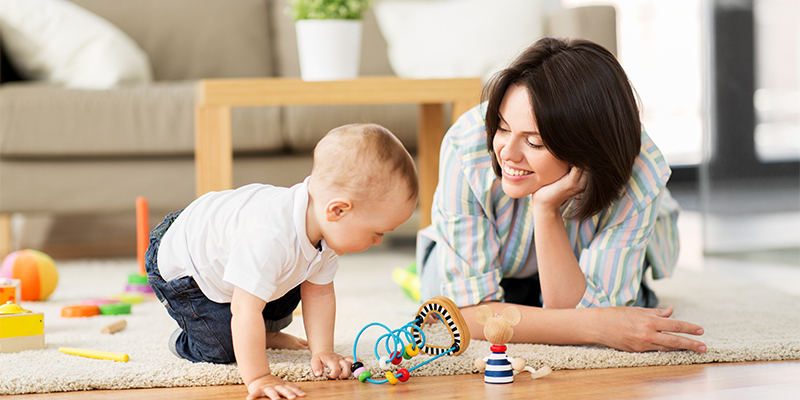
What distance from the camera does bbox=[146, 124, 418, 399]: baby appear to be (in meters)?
0.83

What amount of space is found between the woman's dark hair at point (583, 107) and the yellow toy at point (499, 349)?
229mm

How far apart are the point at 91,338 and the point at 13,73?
139 centimetres

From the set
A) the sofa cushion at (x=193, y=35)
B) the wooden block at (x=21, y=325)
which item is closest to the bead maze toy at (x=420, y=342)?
the wooden block at (x=21, y=325)

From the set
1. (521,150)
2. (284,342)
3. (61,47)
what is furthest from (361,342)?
(61,47)

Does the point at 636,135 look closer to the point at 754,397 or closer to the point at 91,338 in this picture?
the point at 754,397

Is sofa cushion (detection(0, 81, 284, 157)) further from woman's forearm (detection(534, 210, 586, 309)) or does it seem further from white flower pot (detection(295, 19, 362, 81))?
woman's forearm (detection(534, 210, 586, 309))

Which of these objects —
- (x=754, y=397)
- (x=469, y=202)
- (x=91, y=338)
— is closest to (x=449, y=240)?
(x=469, y=202)

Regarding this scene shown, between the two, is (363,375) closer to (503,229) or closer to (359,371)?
(359,371)

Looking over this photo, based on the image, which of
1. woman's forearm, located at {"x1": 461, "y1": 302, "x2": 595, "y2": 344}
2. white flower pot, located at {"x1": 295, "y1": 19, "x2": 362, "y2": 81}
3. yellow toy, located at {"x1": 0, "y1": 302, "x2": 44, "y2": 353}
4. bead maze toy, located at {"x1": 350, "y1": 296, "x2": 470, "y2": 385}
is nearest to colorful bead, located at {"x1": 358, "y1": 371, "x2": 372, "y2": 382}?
bead maze toy, located at {"x1": 350, "y1": 296, "x2": 470, "y2": 385}

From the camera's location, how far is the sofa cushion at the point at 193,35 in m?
2.46

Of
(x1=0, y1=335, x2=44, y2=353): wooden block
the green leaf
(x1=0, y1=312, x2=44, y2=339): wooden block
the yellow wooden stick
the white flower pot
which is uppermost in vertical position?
the green leaf

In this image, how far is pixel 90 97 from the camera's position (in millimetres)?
1897

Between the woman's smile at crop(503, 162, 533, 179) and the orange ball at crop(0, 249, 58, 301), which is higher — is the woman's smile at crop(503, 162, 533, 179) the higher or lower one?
the higher one

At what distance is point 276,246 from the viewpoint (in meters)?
0.85
